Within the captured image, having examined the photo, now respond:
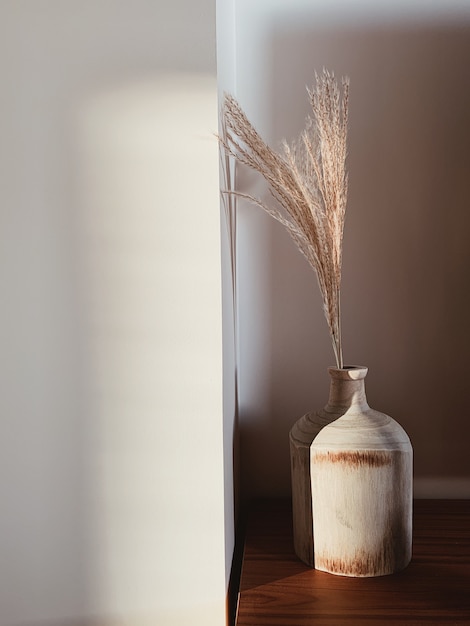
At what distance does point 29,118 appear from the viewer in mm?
958

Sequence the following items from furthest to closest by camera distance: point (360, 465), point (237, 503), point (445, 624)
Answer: point (237, 503)
point (360, 465)
point (445, 624)

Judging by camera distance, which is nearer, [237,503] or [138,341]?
[138,341]

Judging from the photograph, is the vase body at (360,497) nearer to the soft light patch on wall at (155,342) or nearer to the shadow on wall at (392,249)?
the soft light patch on wall at (155,342)

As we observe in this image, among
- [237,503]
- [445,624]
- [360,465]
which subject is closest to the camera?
[445,624]

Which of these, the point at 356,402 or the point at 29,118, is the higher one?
the point at 29,118

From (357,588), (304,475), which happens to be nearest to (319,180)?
(304,475)

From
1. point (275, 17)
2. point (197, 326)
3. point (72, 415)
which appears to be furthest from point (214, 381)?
point (275, 17)

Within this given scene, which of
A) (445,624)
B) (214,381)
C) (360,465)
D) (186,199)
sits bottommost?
(445,624)

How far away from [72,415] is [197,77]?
21.1 inches

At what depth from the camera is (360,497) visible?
3.36ft

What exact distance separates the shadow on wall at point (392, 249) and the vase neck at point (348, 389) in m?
0.29

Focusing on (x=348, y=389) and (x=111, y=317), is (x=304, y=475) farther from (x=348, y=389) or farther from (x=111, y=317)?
(x=111, y=317)

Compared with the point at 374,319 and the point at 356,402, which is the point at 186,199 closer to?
the point at 356,402

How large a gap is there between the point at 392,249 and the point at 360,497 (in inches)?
21.8
